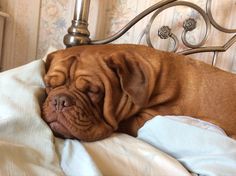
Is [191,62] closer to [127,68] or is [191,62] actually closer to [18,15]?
[127,68]

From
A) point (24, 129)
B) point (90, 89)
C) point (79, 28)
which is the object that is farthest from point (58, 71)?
point (79, 28)

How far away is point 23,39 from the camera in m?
1.61

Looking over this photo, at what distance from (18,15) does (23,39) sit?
0.11 meters

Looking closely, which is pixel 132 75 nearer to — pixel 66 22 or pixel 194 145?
pixel 194 145

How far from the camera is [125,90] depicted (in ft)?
3.16

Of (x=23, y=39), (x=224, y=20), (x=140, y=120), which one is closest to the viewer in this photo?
(x=140, y=120)

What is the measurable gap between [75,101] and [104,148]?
0.17 metres

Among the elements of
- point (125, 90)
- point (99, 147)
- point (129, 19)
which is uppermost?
point (129, 19)

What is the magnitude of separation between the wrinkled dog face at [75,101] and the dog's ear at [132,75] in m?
0.06

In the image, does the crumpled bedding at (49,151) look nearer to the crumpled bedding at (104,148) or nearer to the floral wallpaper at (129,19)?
the crumpled bedding at (104,148)

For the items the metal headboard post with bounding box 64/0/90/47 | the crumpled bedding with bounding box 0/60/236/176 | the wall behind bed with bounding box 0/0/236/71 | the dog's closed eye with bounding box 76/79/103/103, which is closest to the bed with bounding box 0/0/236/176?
the crumpled bedding with bounding box 0/60/236/176

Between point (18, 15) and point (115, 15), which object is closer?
point (18, 15)

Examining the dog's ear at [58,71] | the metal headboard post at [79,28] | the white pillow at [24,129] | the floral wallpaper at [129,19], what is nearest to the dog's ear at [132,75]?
the dog's ear at [58,71]

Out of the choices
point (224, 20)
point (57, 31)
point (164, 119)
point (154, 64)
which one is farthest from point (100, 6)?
point (164, 119)
